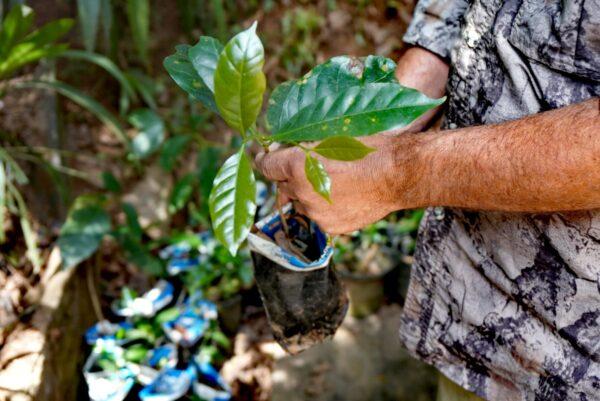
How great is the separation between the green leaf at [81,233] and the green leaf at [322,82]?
109cm

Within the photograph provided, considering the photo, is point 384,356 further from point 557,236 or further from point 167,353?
point 557,236

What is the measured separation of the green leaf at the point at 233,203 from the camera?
678 millimetres

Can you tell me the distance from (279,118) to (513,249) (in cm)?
39

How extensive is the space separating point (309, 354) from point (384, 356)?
0.91 feet

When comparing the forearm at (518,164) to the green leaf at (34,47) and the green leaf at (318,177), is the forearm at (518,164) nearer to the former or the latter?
the green leaf at (318,177)

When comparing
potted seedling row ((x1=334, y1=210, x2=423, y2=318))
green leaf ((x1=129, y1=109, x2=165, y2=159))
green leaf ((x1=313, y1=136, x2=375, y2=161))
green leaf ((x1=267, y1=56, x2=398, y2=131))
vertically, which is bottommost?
potted seedling row ((x1=334, y1=210, x2=423, y2=318))

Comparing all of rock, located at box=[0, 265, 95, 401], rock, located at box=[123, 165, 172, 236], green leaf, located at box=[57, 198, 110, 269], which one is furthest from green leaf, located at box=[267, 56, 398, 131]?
rock, located at box=[123, 165, 172, 236]

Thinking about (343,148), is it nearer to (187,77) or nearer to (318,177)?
(318,177)

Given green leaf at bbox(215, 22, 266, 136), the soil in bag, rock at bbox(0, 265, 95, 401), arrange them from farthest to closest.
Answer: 1. rock at bbox(0, 265, 95, 401)
2. the soil in bag
3. green leaf at bbox(215, 22, 266, 136)

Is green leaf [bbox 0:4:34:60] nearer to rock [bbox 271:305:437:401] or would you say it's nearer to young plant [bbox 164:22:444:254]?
young plant [bbox 164:22:444:254]

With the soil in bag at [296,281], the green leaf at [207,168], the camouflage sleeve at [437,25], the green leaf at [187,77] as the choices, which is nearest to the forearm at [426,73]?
the camouflage sleeve at [437,25]

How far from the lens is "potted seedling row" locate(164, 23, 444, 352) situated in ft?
2.11

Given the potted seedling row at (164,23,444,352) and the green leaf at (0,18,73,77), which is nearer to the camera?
the potted seedling row at (164,23,444,352)

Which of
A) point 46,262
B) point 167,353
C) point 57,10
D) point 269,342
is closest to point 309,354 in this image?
point 269,342
